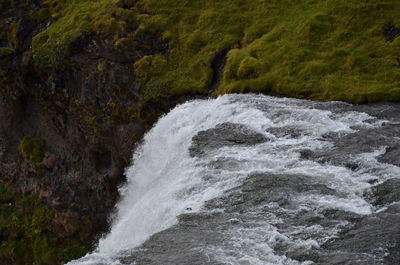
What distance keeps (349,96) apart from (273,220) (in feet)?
39.9

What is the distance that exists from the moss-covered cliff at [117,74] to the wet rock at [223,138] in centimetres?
556

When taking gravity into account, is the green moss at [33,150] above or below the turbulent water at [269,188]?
below

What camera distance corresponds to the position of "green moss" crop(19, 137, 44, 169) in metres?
38.8

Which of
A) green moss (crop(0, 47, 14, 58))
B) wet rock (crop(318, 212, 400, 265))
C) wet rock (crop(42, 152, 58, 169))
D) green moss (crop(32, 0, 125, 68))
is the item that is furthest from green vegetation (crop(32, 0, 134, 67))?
wet rock (crop(318, 212, 400, 265))

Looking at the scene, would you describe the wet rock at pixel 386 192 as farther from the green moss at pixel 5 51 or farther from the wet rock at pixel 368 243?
the green moss at pixel 5 51

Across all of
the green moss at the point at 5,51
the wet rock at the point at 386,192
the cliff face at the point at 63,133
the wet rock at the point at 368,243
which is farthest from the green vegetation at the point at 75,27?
the wet rock at the point at 368,243

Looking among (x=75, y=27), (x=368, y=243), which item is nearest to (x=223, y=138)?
(x=368, y=243)

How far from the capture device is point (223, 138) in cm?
2312

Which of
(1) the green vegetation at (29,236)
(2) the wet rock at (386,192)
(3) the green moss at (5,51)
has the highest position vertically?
(3) the green moss at (5,51)

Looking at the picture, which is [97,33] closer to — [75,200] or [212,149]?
[75,200]

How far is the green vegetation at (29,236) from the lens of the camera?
36375 mm

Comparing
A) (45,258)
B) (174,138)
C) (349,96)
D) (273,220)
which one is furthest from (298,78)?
(45,258)

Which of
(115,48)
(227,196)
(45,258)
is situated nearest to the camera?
(227,196)

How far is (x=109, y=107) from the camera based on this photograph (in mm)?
34188
